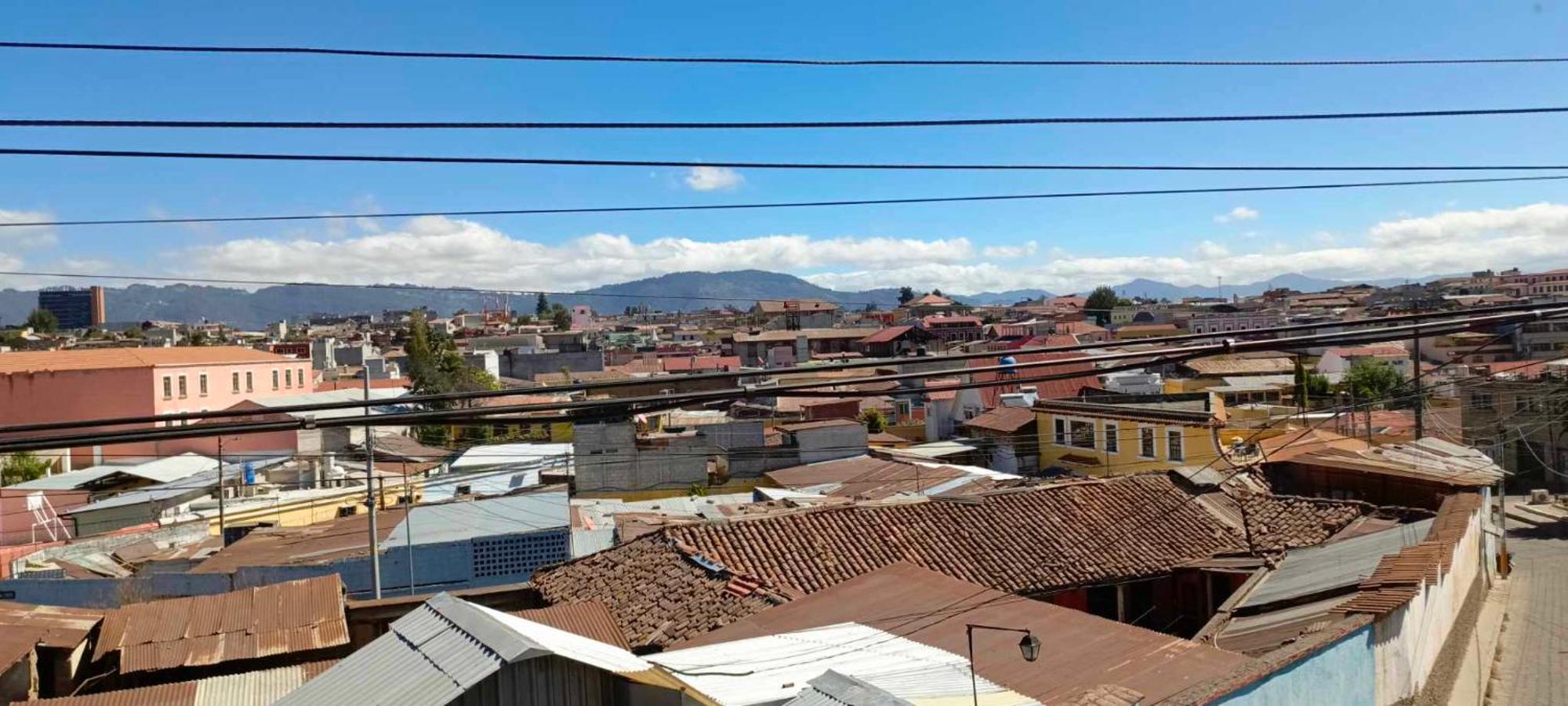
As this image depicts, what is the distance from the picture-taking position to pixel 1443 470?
1559 cm

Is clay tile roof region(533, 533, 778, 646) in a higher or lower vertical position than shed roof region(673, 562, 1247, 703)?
lower

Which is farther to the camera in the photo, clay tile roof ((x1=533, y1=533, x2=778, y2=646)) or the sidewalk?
clay tile roof ((x1=533, y1=533, x2=778, y2=646))

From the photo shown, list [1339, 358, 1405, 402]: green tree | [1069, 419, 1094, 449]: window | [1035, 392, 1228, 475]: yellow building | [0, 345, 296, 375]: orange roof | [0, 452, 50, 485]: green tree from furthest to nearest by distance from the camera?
1. [1339, 358, 1405, 402]: green tree
2. [0, 345, 296, 375]: orange roof
3. [0, 452, 50, 485]: green tree
4. [1069, 419, 1094, 449]: window
5. [1035, 392, 1228, 475]: yellow building

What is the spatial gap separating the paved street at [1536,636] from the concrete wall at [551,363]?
42.4 m

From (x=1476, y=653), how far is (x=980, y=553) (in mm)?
5369

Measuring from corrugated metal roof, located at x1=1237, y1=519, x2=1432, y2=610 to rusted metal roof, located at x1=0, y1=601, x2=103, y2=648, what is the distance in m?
11.0

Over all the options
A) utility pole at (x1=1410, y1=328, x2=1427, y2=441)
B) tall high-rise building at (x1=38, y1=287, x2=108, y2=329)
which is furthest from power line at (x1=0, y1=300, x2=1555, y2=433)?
tall high-rise building at (x1=38, y1=287, x2=108, y2=329)

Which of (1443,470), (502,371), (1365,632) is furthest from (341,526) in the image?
(502,371)

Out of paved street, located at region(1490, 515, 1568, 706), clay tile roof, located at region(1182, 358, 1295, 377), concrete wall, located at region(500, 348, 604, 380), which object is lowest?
paved street, located at region(1490, 515, 1568, 706)

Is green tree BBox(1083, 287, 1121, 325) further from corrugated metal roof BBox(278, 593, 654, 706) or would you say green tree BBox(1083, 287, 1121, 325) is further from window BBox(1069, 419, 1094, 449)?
corrugated metal roof BBox(278, 593, 654, 706)

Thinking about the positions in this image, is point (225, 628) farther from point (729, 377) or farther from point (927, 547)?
point (927, 547)

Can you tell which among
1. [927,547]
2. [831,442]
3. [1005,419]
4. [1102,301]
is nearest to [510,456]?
[831,442]

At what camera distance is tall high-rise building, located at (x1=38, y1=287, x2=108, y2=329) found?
544 feet

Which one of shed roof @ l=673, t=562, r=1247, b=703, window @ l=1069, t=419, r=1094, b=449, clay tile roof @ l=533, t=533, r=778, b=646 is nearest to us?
shed roof @ l=673, t=562, r=1247, b=703
